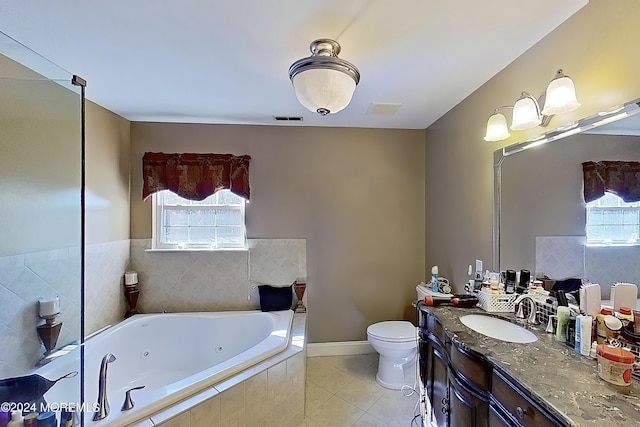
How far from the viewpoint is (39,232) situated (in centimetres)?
189

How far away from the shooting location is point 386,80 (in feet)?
7.03

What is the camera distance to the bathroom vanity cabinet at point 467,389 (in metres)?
1.07

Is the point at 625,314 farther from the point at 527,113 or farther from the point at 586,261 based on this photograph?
the point at 527,113

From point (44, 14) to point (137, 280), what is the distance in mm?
2272

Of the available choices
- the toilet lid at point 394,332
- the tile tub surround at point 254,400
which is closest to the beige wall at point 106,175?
the tile tub surround at point 254,400

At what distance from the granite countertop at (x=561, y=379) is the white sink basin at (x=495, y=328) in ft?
0.23

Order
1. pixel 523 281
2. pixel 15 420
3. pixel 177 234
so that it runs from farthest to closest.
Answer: pixel 177 234 < pixel 523 281 < pixel 15 420

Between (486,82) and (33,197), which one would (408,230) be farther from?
(33,197)

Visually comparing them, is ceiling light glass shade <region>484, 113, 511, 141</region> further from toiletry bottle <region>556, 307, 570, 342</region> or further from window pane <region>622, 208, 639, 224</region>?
toiletry bottle <region>556, 307, 570, 342</region>

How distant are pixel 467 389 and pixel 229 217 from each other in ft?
8.38

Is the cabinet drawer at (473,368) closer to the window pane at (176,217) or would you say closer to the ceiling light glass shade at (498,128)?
the ceiling light glass shade at (498,128)

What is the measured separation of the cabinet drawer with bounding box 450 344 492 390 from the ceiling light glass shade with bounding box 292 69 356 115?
52.6 inches

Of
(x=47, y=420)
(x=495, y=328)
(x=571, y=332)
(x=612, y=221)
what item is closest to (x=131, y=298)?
(x=47, y=420)

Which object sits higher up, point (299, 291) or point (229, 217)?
point (229, 217)
